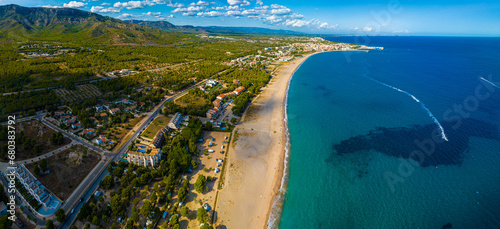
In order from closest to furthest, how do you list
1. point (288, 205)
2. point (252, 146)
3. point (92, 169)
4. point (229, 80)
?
point (288, 205) < point (92, 169) < point (252, 146) < point (229, 80)

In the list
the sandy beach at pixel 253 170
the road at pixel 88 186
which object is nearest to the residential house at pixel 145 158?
the road at pixel 88 186

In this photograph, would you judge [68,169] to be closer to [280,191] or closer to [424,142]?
[280,191]

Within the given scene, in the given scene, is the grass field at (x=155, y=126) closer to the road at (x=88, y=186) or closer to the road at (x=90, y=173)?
the road at (x=90, y=173)

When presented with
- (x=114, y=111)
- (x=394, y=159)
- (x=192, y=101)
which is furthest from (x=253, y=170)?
(x=114, y=111)

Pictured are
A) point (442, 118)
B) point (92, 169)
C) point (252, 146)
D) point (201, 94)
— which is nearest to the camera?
point (92, 169)

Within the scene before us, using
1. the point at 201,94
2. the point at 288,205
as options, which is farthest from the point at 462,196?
the point at 201,94

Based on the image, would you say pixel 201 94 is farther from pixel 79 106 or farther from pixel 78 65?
pixel 78 65

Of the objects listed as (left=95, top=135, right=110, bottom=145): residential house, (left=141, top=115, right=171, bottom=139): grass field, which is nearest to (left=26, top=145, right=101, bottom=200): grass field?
(left=95, top=135, right=110, bottom=145): residential house

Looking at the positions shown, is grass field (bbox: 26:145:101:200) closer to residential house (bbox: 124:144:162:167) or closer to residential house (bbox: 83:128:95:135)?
residential house (bbox: 83:128:95:135)
